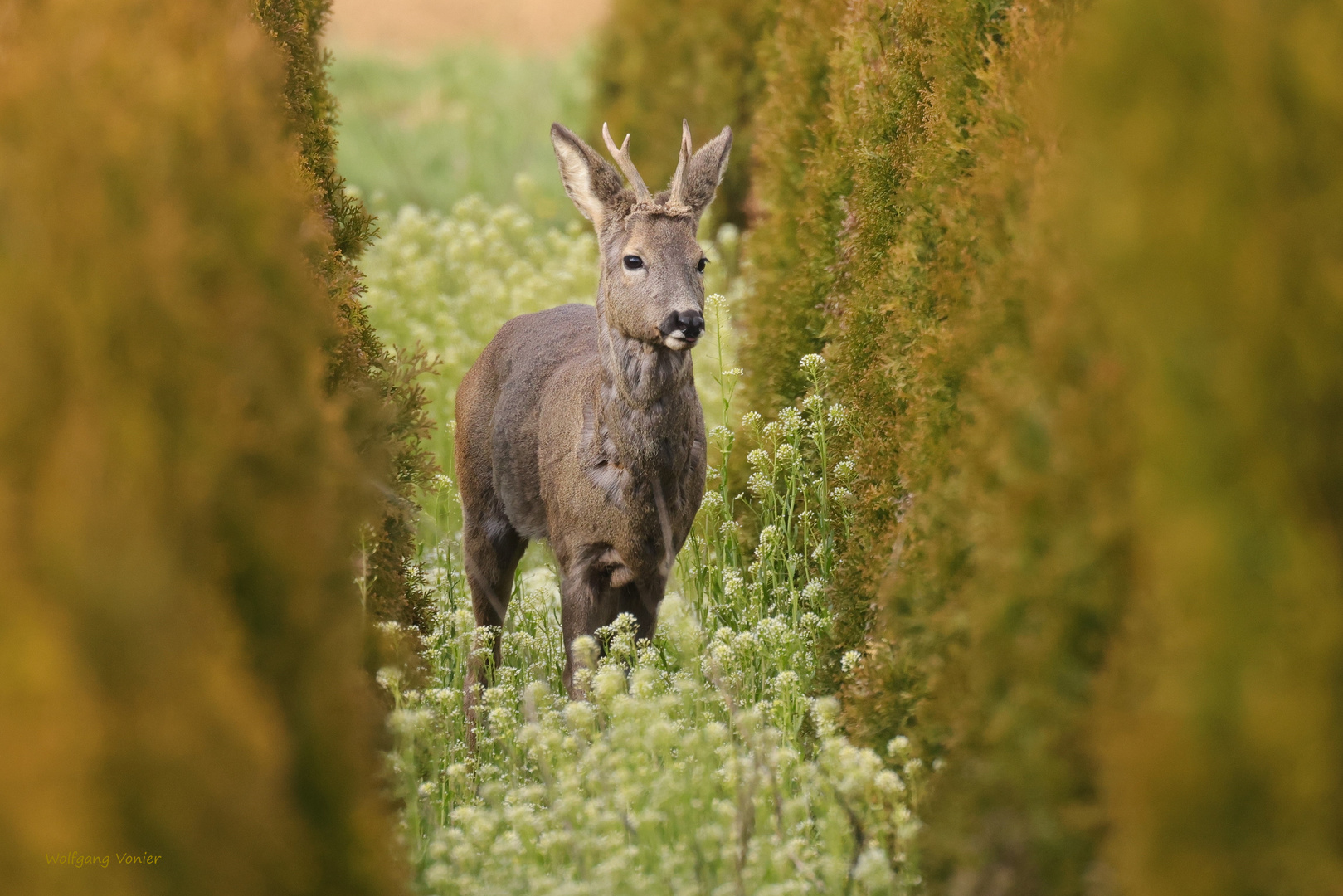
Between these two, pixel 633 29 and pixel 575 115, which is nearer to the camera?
pixel 633 29

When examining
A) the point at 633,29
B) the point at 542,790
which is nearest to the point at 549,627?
the point at 542,790

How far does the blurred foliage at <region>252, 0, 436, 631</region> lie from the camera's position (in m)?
4.19

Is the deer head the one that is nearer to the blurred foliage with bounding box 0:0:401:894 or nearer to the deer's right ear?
the deer's right ear

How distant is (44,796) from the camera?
81.7 inches

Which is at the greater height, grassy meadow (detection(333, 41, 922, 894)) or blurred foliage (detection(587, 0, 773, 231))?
blurred foliage (detection(587, 0, 773, 231))

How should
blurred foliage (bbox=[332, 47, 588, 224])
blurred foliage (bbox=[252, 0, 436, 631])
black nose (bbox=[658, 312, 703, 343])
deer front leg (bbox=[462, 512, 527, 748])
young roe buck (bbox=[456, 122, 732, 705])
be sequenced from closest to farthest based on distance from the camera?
blurred foliage (bbox=[252, 0, 436, 631]), black nose (bbox=[658, 312, 703, 343]), young roe buck (bbox=[456, 122, 732, 705]), deer front leg (bbox=[462, 512, 527, 748]), blurred foliage (bbox=[332, 47, 588, 224])

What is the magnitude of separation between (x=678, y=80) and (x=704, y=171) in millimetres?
6467

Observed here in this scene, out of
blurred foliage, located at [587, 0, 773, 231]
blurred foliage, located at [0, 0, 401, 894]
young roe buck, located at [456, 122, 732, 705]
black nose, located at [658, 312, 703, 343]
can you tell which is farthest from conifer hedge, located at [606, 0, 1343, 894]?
blurred foliage, located at [587, 0, 773, 231]

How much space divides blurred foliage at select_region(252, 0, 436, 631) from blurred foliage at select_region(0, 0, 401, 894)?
149cm

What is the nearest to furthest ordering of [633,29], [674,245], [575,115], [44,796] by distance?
[44,796]
[674,245]
[633,29]
[575,115]

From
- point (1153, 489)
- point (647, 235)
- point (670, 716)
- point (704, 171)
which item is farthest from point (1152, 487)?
point (704, 171)

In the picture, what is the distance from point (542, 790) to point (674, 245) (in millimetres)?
2299

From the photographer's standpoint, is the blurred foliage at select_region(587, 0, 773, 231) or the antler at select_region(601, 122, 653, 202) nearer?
the antler at select_region(601, 122, 653, 202)

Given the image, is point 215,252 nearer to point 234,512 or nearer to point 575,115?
point 234,512
